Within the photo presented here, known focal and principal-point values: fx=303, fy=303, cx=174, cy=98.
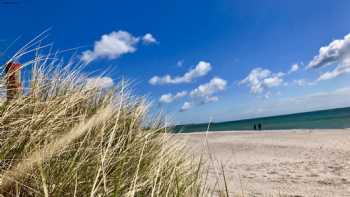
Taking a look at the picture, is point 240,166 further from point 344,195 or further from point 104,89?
point 104,89

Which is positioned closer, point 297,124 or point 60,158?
point 60,158

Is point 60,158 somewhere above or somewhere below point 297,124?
below

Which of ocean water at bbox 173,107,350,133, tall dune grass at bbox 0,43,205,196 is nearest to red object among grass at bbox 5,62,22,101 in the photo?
tall dune grass at bbox 0,43,205,196

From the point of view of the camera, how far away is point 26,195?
1.32 meters

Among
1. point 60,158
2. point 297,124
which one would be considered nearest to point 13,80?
point 60,158

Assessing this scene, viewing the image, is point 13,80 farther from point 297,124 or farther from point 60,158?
point 297,124

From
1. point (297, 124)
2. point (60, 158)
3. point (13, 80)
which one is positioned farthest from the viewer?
point (297, 124)

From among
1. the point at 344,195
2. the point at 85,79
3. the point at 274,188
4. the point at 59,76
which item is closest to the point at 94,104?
the point at 85,79

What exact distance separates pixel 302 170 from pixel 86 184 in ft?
19.8

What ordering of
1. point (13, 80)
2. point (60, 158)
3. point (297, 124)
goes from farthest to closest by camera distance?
1. point (297, 124)
2. point (13, 80)
3. point (60, 158)

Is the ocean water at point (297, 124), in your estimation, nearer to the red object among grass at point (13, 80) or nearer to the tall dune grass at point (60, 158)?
the tall dune grass at point (60, 158)

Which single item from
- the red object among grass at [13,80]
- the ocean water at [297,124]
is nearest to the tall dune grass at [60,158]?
the red object among grass at [13,80]

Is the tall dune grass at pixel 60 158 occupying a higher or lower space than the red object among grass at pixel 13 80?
lower

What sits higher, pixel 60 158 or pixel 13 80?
pixel 13 80
